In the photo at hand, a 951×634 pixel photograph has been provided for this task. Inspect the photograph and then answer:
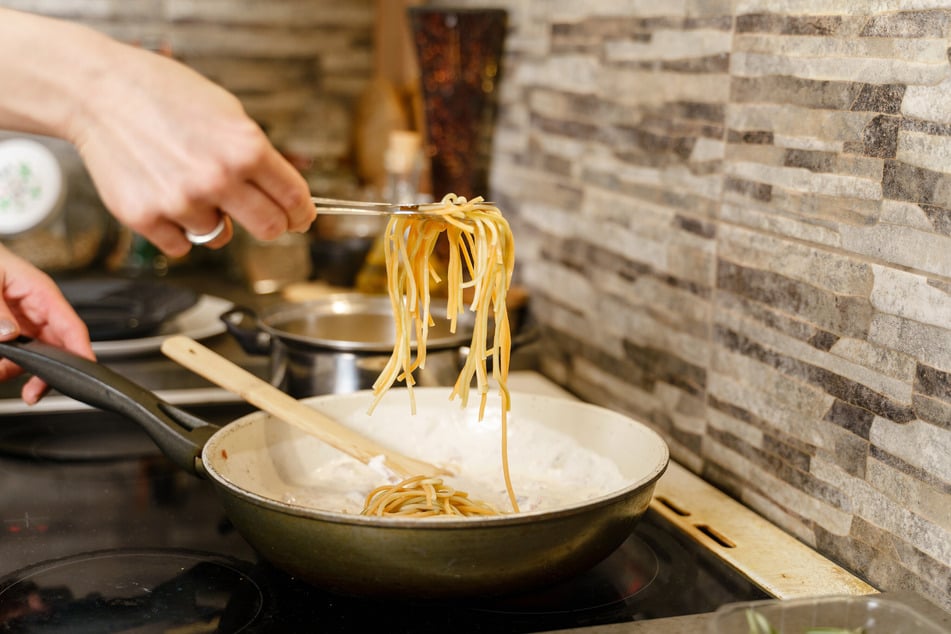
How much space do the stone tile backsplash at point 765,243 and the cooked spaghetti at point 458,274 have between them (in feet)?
0.96

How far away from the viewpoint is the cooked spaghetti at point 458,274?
1.03 metres

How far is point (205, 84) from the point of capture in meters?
0.81

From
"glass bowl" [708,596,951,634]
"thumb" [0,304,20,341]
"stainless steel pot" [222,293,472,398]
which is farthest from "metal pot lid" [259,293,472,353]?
"glass bowl" [708,596,951,634]

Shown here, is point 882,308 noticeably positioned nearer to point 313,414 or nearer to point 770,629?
point 770,629

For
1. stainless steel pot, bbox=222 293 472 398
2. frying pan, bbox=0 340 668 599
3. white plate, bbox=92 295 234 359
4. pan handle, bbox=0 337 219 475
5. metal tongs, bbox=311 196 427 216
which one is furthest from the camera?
white plate, bbox=92 295 234 359

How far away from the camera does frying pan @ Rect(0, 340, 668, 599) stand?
0.86 m

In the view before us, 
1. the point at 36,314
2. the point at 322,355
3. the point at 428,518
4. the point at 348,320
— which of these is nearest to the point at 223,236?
the point at 428,518

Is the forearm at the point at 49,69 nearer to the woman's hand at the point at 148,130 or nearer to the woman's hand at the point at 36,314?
the woman's hand at the point at 148,130

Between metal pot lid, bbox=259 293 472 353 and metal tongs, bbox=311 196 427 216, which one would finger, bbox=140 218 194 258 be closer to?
metal tongs, bbox=311 196 427 216

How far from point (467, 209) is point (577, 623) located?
0.40 metres

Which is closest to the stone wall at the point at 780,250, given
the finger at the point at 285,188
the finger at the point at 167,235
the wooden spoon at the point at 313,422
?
the wooden spoon at the point at 313,422

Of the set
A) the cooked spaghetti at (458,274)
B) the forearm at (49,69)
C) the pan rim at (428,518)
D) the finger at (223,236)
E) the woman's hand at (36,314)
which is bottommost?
the pan rim at (428,518)

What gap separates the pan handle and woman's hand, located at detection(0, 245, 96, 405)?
11 cm

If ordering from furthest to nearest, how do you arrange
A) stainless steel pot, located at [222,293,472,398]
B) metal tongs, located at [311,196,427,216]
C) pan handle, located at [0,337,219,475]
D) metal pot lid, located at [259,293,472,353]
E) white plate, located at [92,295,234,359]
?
1. white plate, located at [92,295,234,359]
2. metal pot lid, located at [259,293,472,353]
3. stainless steel pot, located at [222,293,472,398]
4. pan handle, located at [0,337,219,475]
5. metal tongs, located at [311,196,427,216]
